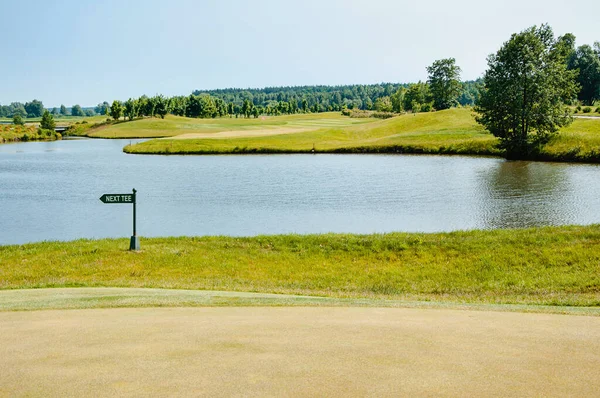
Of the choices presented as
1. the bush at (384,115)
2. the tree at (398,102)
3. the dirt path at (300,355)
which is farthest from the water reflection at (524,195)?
the tree at (398,102)

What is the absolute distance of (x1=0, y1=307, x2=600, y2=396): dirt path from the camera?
688 centimetres

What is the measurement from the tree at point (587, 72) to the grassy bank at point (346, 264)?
348ft

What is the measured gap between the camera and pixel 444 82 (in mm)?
141125

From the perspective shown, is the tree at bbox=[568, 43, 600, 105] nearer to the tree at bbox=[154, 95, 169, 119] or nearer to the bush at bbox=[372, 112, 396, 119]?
the bush at bbox=[372, 112, 396, 119]

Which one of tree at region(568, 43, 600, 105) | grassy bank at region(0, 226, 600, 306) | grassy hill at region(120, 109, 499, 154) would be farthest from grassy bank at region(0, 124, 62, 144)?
grassy bank at region(0, 226, 600, 306)

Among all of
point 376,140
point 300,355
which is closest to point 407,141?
point 376,140

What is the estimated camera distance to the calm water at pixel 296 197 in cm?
3234

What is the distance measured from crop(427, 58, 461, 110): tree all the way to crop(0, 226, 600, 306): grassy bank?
119331 mm

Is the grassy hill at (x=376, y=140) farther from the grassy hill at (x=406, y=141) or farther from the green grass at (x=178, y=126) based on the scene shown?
the green grass at (x=178, y=126)

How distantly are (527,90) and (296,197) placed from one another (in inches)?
1429

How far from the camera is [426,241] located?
24234 millimetres

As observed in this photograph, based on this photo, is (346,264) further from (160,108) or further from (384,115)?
(160,108)

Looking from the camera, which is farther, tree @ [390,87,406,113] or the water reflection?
tree @ [390,87,406,113]

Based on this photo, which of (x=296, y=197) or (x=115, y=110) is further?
(x=115, y=110)
